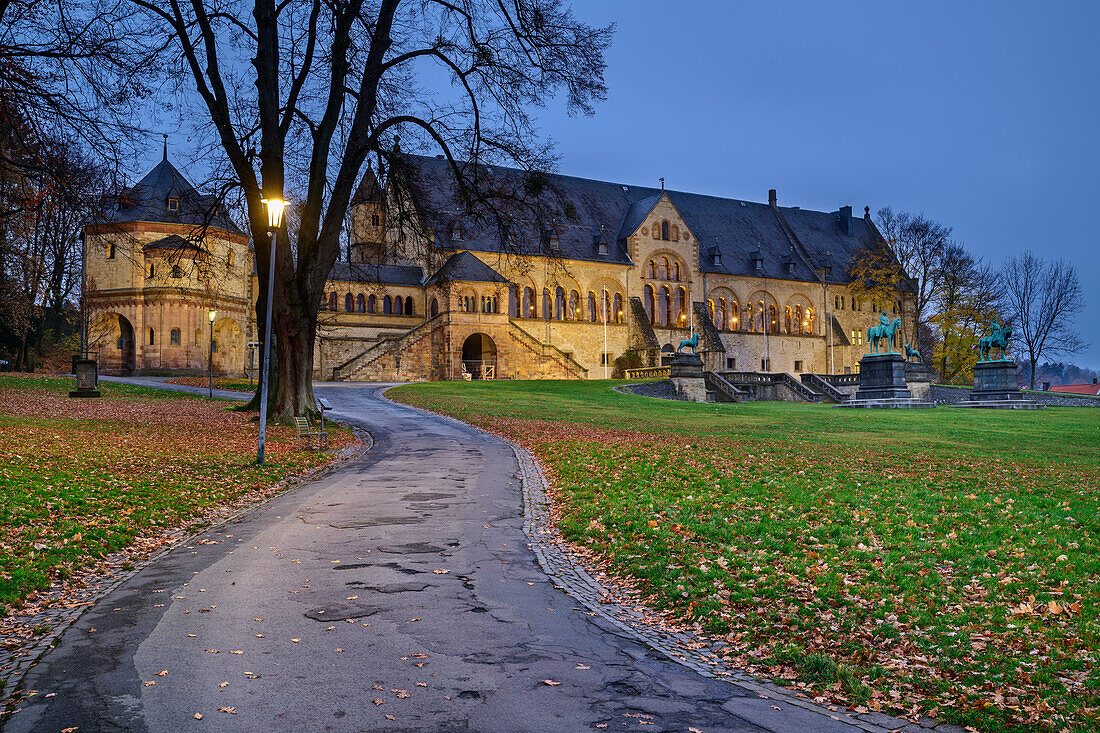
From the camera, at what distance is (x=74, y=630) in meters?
6.69

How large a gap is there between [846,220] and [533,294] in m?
39.8

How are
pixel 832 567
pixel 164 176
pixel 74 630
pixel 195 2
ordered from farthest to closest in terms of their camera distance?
pixel 164 176
pixel 195 2
pixel 832 567
pixel 74 630

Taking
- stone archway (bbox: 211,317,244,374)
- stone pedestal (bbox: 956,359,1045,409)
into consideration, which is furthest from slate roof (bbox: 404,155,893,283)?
stone pedestal (bbox: 956,359,1045,409)

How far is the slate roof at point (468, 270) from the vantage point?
181 feet

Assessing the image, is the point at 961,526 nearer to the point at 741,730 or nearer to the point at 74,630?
the point at 741,730

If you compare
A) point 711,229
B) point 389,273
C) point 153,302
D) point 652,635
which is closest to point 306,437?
point 652,635

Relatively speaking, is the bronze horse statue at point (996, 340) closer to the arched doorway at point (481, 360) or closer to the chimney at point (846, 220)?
the arched doorway at point (481, 360)

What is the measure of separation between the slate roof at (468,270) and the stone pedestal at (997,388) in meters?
29.8

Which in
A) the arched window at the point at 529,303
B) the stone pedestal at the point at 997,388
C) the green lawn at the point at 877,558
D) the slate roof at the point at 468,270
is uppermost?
the slate roof at the point at 468,270

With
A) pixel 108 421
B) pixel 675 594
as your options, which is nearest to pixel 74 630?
pixel 675 594

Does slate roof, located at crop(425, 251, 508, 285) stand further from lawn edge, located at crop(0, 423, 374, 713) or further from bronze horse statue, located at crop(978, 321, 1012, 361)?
lawn edge, located at crop(0, 423, 374, 713)

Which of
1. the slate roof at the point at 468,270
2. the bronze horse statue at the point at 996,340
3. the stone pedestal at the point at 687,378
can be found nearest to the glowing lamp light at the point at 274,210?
the stone pedestal at the point at 687,378

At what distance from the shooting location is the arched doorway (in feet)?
181

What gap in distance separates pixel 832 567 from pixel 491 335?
46989 mm
